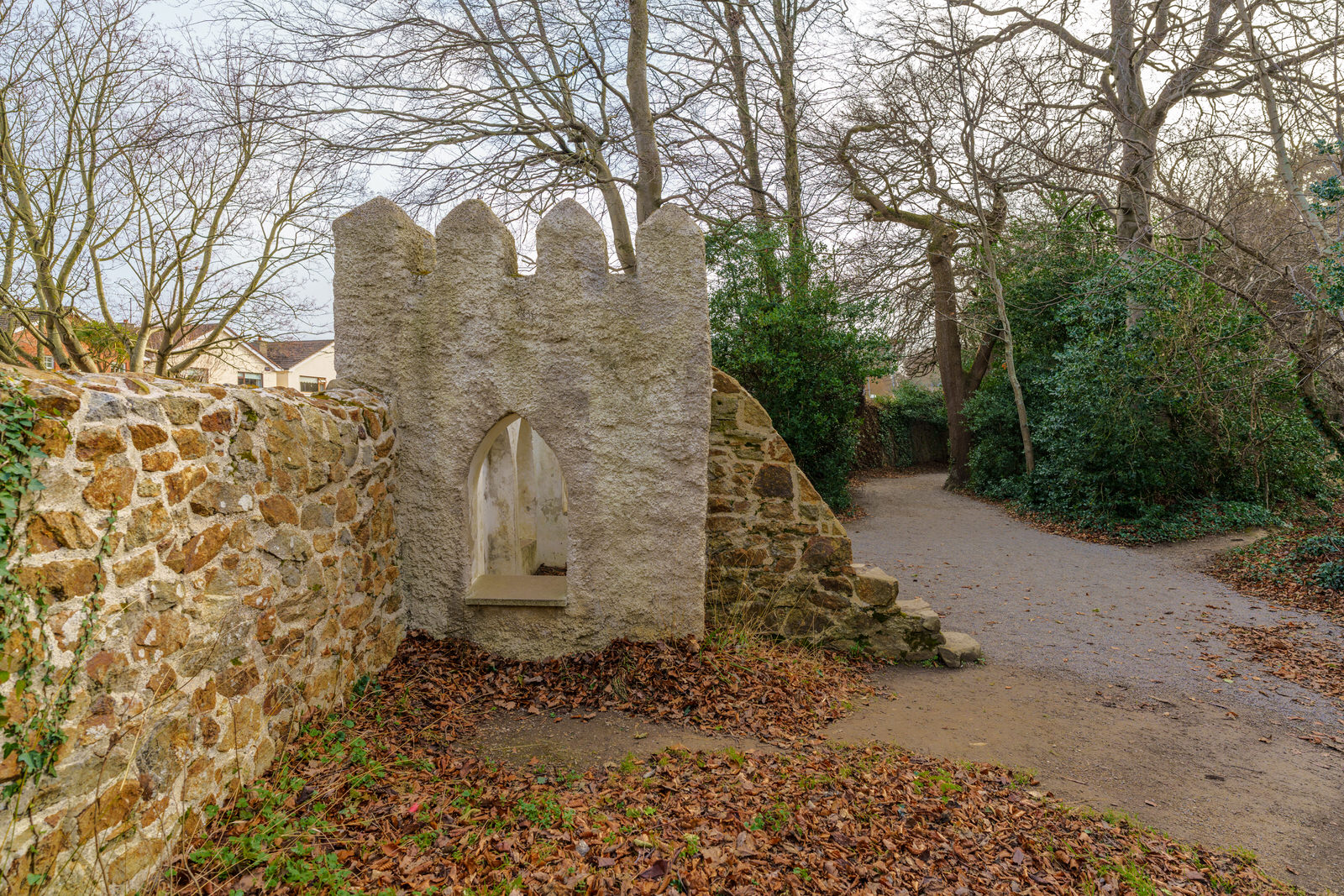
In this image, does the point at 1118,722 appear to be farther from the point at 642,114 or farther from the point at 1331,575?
the point at 642,114

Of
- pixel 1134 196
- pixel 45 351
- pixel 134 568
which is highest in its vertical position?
pixel 1134 196

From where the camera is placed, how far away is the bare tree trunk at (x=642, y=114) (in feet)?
35.5

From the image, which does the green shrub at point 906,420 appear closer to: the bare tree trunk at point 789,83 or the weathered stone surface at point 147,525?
the bare tree trunk at point 789,83

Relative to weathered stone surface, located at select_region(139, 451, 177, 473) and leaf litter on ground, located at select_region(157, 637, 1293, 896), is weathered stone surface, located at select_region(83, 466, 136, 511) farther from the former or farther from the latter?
→ leaf litter on ground, located at select_region(157, 637, 1293, 896)

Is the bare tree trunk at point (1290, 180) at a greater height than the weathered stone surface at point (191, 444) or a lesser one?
greater

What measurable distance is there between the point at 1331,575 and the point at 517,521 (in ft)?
29.4

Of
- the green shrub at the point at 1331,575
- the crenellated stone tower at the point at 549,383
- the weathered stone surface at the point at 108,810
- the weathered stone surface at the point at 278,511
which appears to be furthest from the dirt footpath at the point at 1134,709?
the weathered stone surface at the point at 108,810

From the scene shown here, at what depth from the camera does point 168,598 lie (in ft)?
8.93

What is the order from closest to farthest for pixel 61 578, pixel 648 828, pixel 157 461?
pixel 61 578, pixel 157 461, pixel 648 828

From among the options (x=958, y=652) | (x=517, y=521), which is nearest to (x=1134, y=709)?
(x=958, y=652)

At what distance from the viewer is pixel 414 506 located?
4.96 metres

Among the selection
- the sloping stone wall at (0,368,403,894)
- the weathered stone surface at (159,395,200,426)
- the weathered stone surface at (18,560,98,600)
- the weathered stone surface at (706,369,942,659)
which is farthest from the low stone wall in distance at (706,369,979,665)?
the weathered stone surface at (18,560,98,600)

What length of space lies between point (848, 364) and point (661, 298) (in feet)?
26.8

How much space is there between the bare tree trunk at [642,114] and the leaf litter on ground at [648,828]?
868 centimetres
